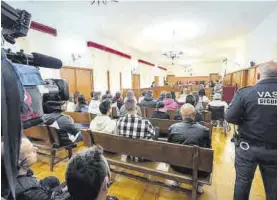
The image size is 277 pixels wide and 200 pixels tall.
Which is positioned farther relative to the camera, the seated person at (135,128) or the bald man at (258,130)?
the seated person at (135,128)

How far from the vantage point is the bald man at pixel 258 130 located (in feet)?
4.32

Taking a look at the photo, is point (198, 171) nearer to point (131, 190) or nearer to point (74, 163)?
point (131, 190)

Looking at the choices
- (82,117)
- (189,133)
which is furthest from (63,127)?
(189,133)

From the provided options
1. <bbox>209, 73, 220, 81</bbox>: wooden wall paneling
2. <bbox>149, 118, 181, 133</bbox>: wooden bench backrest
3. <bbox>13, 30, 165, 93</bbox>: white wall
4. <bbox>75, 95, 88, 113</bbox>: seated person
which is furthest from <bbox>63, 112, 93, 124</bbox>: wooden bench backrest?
<bbox>209, 73, 220, 81</bbox>: wooden wall paneling

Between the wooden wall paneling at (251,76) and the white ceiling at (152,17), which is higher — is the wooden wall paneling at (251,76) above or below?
below

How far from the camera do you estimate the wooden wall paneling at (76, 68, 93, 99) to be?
5.98 metres

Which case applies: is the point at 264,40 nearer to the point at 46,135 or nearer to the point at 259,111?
the point at 259,111

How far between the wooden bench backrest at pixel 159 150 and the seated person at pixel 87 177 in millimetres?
960

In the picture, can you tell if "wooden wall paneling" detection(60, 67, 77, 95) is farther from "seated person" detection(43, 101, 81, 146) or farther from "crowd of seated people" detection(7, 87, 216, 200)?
"seated person" detection(43, 101, 81, 146)

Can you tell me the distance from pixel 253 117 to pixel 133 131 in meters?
1.18

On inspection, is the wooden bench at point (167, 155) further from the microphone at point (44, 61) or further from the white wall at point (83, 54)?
the white wall at point (83, 54)

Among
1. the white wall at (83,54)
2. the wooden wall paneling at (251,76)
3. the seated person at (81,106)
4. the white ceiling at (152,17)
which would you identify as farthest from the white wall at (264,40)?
the white wall at (83,54)

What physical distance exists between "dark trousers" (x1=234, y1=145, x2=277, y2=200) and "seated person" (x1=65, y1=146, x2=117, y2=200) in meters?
1.14

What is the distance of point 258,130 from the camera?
135cm
